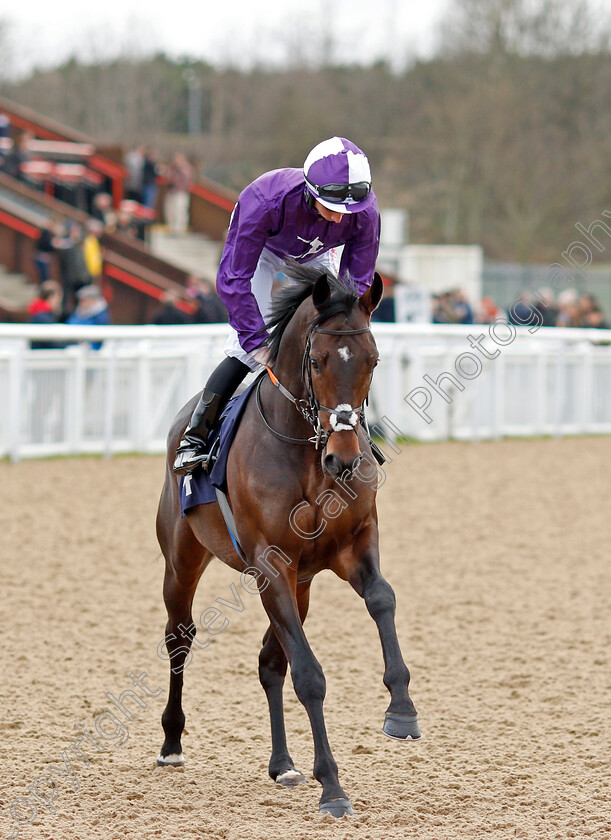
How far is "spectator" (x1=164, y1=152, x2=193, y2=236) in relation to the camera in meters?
23.8

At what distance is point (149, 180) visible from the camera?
2397cm

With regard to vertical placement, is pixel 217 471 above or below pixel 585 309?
below

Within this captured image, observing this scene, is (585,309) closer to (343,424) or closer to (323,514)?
(323,514)

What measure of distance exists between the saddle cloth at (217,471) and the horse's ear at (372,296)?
2.41 ft

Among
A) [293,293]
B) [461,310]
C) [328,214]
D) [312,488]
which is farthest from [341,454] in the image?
[461,310]

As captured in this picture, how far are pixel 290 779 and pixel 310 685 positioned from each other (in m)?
0.70

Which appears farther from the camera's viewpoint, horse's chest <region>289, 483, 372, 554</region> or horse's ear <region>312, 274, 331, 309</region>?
horse's chest <region>289, 483, 372, 554</region>

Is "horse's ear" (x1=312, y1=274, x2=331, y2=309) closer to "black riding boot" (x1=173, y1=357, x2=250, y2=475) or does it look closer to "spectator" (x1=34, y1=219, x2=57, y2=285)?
"black riding boot" (x1=173, y1=357, x2=250, y2=475)

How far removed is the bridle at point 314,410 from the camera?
3.92 meters

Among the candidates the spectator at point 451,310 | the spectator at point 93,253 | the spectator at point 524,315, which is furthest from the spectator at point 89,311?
the spectator at point 524,315

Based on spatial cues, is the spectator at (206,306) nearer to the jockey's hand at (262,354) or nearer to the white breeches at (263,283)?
the white breeches at (263,283)

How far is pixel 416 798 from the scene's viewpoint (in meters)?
4.43

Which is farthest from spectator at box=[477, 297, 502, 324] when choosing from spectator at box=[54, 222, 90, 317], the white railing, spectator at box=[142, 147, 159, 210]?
spectator at box=[142, 147, 159, 210]

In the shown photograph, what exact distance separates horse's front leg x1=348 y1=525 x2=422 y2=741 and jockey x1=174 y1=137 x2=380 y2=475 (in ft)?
2.75
